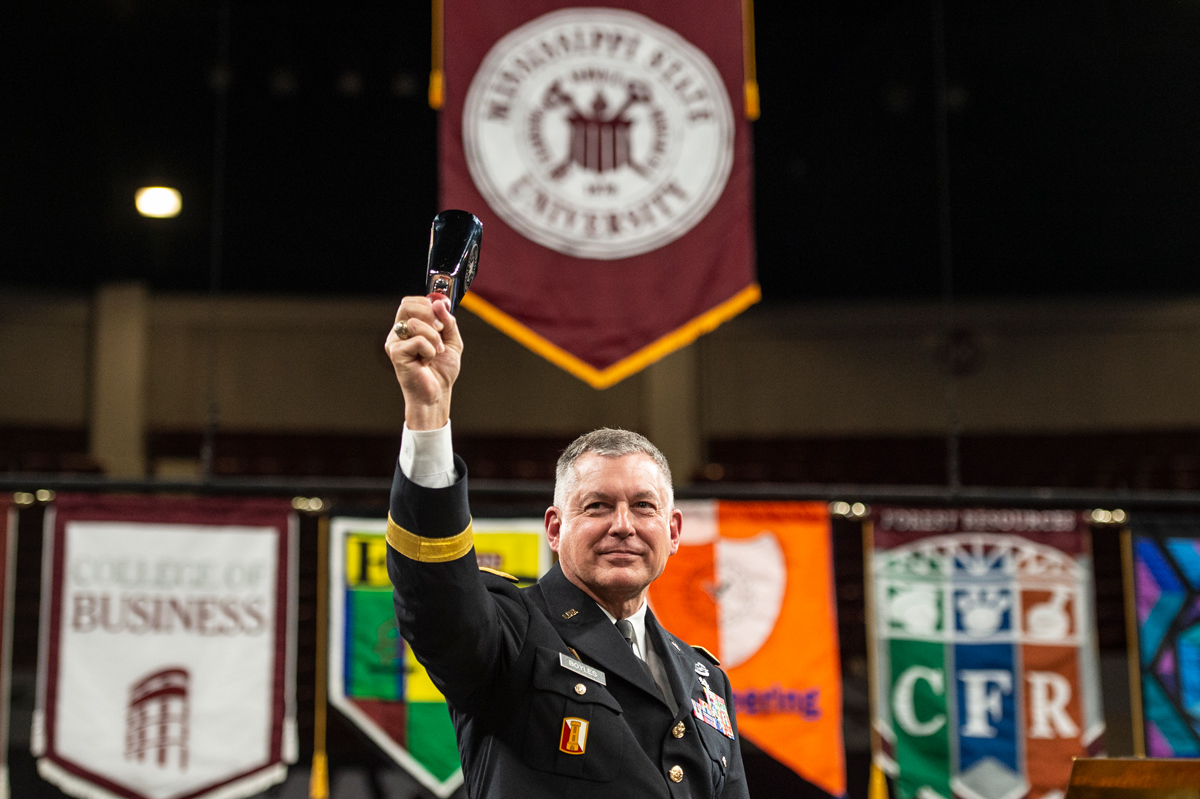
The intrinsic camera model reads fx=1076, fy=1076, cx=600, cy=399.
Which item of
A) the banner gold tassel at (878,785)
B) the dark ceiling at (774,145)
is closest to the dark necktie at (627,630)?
the banner gold tassel at (878,785)

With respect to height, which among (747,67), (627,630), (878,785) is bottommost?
(878,785)

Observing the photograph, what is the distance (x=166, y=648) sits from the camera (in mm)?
3703

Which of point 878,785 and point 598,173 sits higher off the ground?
point 598,173

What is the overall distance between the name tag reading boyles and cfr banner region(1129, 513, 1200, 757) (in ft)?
10.0

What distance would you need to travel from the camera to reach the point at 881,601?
3908 millimetres

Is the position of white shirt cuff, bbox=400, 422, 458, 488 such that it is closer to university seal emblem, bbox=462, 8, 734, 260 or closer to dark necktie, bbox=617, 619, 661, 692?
dark necktie, bbox=617, 619, 661, 692

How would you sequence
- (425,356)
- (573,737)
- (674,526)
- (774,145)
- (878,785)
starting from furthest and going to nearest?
(774,145) < (878,785) < (674,526) < (573,737) < (425,356)

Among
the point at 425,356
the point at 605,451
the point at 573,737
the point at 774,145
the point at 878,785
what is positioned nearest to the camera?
the point at 425,356

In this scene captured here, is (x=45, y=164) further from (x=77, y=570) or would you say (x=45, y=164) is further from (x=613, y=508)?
(x=613, y=508)

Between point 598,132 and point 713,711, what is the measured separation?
8.35 feet

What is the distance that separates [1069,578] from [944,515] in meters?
0.49

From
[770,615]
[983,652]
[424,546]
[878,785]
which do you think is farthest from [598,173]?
[424,546]

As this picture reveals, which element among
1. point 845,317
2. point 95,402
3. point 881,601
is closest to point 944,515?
point 881,601

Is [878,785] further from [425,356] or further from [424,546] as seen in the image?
[425,356]
